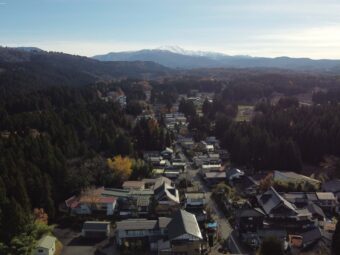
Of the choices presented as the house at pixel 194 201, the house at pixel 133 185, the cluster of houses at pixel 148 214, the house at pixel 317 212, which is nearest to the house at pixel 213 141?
the cluster of houses at pixel 148 214

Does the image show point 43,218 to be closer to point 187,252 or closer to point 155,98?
point 187,252

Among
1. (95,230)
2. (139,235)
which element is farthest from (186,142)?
(139,235)

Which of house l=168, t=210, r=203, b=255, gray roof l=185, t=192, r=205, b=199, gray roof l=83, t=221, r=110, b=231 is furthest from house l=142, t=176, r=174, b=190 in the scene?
house l=168, t=210, r=203, b=255

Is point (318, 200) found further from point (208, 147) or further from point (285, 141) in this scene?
point (208, 147)

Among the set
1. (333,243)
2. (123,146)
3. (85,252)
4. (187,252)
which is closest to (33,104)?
(123,146)

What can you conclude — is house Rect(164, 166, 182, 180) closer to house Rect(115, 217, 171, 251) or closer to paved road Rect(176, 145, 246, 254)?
paved road Rect(176, 145, 246, 254)

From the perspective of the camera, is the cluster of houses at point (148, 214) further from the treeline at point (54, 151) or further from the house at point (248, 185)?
the house at point (248, 185)
